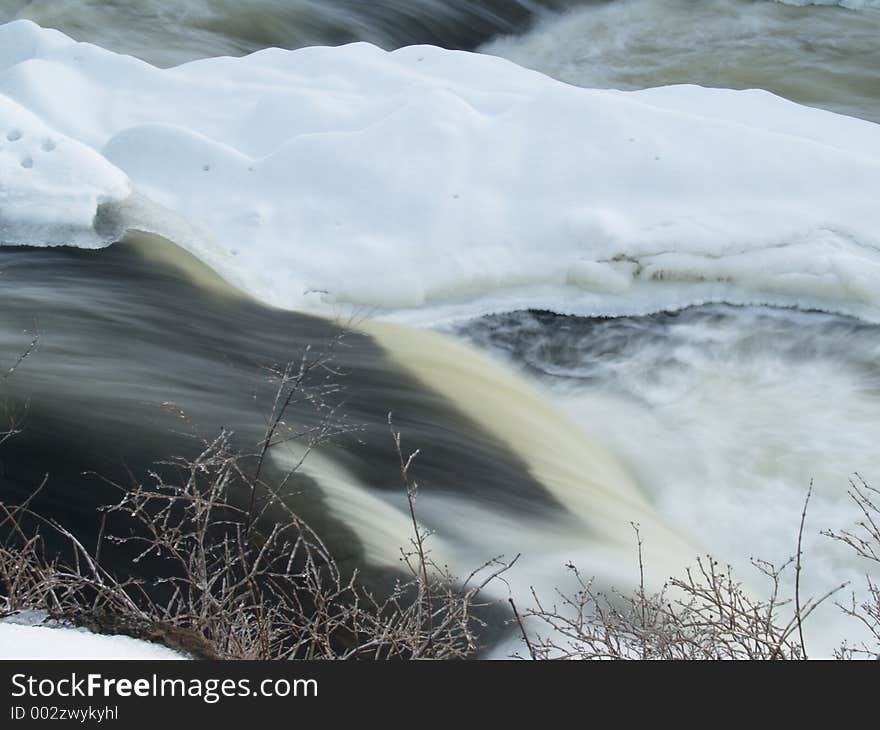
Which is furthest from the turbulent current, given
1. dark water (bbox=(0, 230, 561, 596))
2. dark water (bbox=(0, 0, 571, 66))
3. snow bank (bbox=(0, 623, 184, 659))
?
dark water (bbox=(0, 0, 571, 66))

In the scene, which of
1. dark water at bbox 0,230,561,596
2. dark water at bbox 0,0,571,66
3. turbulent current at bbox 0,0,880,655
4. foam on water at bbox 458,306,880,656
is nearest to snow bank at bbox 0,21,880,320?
turbulent current at bbox 0,0,880,655

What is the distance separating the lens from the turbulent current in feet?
11.1

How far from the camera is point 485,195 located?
17.1 feet

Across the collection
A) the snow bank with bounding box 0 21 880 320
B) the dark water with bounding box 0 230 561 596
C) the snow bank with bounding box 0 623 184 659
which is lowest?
the dark water with bounding box 0 230 561 596

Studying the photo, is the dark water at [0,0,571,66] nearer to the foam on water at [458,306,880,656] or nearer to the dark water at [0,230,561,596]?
the dark water at [0,230,561,596]

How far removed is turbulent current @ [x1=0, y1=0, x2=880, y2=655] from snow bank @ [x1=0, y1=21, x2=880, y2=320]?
0.02 m

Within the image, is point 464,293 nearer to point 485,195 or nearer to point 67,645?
point 485,195

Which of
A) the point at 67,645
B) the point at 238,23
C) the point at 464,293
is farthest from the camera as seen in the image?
the point at 238,23

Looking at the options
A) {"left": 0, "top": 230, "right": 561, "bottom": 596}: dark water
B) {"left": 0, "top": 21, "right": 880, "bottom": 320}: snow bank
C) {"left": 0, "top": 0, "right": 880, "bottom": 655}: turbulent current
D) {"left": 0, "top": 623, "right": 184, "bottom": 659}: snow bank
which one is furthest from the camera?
{"left": 0, "top": 21, "right": 880, "bottom": 320}: snow bank

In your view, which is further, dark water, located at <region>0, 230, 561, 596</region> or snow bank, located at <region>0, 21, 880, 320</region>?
snow bank, located at <region>0, 21, 880, 320</region>

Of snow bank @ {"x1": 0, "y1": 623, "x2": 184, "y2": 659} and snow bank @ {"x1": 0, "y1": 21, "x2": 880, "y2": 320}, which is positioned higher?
snow bank @ {"x1": 0, "y1": 21, "x2": 880, "y2": 320}

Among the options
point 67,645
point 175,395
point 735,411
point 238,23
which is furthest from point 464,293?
point 238,23

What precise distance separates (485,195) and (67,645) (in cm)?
354

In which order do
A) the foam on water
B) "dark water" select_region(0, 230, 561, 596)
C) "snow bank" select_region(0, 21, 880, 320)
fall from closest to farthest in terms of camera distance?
"dark water" select_region(0, 230, 561, 596) < the foam on water < "snow bank" select_region(0, 21, 880, 320)
